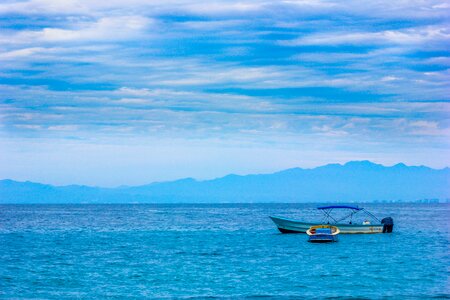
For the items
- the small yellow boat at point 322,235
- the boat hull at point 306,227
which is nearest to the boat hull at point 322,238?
the small yellow boat at point 322,235

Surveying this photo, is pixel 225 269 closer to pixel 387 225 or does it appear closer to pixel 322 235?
pixel 322 235

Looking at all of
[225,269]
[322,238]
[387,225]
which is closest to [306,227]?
[322,238]

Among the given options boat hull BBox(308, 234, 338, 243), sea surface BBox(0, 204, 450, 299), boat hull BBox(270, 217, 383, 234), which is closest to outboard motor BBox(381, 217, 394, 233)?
boat hull BBox(270, 217, 383, 234)

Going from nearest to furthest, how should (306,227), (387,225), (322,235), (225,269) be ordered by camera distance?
(225,269), (322,235), (306,227), (387,225)

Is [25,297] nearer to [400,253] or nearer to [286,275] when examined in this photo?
[286,275]

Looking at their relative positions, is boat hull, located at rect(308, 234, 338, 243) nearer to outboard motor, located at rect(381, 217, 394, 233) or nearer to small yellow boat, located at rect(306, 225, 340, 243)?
small yellow boat, located at rect(306, 225, 340, 243)

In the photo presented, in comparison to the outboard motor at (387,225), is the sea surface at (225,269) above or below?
below

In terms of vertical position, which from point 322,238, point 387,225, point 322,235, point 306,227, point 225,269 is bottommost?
point 225,269

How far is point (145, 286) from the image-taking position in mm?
50219

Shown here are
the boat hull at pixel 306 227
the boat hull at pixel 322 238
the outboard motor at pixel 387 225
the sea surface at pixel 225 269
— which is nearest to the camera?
the sea surface at pixel 225 269

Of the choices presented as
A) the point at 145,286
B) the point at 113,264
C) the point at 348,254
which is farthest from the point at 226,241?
the point at 145,286

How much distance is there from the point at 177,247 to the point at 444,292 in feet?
141

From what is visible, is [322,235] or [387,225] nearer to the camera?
[322,235]

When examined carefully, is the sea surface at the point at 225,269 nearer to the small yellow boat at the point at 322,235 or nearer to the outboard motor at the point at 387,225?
the small yellow boat at the point at 322,235
